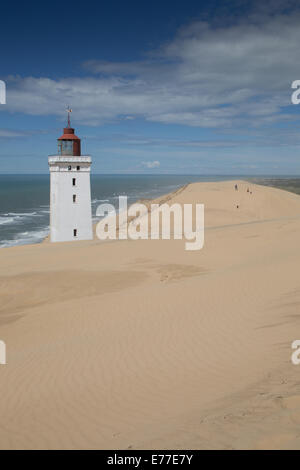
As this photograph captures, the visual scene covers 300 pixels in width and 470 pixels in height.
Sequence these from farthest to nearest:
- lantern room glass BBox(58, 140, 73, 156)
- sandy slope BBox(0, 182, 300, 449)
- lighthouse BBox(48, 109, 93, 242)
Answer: lantern room glass BBox(58, 140, 73, 156)
lighthouse BBox(48, 109, 93, 242)
sandy slope BBox(0, 182, 300, 449)

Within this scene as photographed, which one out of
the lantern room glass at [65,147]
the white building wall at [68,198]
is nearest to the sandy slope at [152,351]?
the white building wall at [68,198]

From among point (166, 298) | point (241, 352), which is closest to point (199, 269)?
point (166, 298)

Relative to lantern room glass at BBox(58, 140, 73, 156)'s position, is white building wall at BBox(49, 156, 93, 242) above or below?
below

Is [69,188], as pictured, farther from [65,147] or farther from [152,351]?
[152,351]

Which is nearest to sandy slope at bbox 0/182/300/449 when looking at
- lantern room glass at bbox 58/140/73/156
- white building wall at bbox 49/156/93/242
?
white building wall at bbox 49/156/93/242

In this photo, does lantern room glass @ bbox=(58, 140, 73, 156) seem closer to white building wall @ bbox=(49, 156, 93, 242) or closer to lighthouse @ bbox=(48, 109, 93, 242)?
lighthouse @ bbox=(48, 109, 93, 242)

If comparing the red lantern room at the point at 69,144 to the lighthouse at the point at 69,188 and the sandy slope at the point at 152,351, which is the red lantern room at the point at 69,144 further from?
the sandy slope at the point at 152,351
